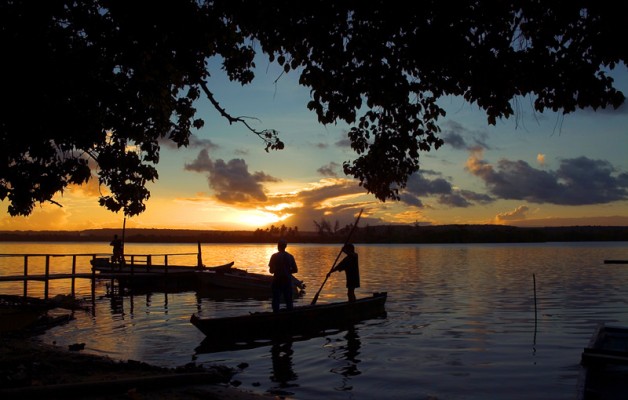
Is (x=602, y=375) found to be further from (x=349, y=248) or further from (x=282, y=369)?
(x=349, y=248)

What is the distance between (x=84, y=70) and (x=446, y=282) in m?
35.6

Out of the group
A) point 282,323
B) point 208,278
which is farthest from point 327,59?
point 208,278

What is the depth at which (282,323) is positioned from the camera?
57.5 ft

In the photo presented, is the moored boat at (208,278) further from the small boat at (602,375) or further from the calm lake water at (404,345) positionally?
the small boat at (602,375)

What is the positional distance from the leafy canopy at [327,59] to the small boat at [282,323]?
6193 mm

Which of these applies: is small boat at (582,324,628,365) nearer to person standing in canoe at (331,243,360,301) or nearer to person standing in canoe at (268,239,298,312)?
person standing in canoe at (331,243,360,301)

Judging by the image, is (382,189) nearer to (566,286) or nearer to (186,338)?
(186,338)

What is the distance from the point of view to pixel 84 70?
1134 cm

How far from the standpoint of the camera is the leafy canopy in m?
7.71

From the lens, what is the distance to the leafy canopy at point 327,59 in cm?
771

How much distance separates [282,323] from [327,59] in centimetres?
1091

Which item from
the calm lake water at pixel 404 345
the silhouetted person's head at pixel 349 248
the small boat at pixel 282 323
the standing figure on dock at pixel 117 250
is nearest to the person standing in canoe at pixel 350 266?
the silhouetted person's head at pixel 349 248

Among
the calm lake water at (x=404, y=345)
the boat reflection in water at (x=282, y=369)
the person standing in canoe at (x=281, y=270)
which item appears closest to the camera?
the boat reflection in water at (x=282, y=369)

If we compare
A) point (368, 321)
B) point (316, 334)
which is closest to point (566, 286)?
point (368, 321)
